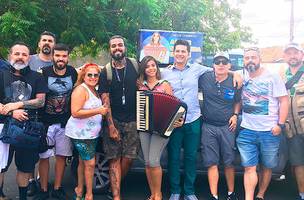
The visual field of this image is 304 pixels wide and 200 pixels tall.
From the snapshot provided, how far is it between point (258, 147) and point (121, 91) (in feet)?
5.98

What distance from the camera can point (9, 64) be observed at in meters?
4.80

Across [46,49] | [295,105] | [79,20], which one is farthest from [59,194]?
[79,20]

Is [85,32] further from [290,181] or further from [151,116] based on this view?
[290,181]

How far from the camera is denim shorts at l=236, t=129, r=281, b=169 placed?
4.90 metres

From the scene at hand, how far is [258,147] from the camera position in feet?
16.3

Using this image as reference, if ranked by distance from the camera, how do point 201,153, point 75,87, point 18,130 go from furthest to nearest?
point 201,153 → point 75,87 → point 18,130

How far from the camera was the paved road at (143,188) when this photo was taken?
215 inches

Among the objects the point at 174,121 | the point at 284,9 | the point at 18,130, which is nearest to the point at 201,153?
the point at 174,121

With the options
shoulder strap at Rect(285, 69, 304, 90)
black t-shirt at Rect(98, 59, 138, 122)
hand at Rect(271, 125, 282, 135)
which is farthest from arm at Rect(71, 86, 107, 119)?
shoulder strap at Rect(285, 69, 304, 90)

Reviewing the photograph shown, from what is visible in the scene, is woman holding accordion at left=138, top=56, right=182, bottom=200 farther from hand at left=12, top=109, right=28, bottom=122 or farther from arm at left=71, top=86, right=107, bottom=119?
hand at left=12, top=109, right=28, bottom=122

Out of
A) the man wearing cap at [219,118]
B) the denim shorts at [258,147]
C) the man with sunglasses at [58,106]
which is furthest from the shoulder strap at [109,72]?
the denim shorts at [258,147]

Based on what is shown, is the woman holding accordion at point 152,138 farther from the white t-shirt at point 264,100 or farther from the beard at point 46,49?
the beard at point 46,49

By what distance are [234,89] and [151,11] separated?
123 inches

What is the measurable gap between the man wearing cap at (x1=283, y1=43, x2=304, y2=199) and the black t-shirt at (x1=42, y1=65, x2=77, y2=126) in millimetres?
2722
